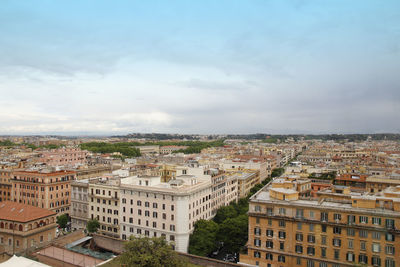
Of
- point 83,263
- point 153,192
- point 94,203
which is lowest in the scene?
point 83,263

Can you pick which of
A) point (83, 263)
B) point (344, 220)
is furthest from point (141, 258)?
point (344, 220)

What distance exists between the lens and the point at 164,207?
54.3 m

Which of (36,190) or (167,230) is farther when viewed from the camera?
(36,190)

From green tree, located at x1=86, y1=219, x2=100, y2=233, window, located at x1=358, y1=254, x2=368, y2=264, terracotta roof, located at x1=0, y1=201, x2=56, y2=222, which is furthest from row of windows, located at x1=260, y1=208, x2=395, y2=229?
terracotta roof, located at x1=0, y1=201, x2=56, y2=222

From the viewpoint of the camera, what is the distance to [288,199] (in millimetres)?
44219

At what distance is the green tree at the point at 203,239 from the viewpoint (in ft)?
168

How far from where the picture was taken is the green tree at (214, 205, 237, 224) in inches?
2450

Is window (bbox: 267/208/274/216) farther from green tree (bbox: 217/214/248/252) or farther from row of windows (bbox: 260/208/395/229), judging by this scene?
green tree (bbox: 217/214/248/252)

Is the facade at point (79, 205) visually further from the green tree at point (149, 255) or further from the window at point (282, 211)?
the window at point (282, 211)

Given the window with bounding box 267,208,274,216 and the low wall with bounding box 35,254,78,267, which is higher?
the window with bounding box 267,208,274,216

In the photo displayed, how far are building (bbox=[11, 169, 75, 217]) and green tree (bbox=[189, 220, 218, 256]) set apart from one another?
37442 millimetres

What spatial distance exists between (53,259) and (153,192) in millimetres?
18378

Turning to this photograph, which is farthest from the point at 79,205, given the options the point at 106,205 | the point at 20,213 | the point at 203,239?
the point at 203,239

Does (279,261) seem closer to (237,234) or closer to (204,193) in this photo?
(237,234)
